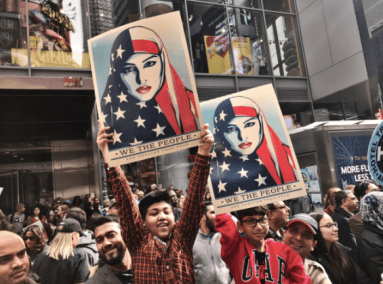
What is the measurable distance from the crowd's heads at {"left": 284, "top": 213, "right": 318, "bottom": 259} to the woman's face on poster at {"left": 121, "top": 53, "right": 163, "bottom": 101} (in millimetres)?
1591

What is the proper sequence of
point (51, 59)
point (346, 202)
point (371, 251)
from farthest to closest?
point (51, 59)
point (346, 202)
point (371, 251)

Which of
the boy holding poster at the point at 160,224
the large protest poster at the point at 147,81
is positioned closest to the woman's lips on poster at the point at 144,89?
the large protest poster at the point at 147,81

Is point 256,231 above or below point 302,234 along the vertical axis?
above

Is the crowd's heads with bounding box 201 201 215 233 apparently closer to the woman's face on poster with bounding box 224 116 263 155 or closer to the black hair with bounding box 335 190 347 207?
the woman's face on poster with bounding box 224 116 263 155

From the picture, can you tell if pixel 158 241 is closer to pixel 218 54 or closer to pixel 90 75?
pixel 90 75

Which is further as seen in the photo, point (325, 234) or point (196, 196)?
point (325, 234)

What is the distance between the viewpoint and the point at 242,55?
43.5 ft

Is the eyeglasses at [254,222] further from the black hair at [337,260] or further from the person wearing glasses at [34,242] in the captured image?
the person wearing glasses at [34,242]

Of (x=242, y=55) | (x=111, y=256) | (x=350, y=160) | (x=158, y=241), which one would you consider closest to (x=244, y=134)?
(x=158, y=241)

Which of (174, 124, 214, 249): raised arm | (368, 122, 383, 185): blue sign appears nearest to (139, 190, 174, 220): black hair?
(174, 124, 214, 249): raised arm

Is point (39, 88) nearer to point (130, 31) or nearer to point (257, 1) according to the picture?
point (130, 31)

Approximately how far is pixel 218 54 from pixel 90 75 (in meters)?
5.23

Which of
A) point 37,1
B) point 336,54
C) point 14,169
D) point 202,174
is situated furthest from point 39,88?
point 336,54

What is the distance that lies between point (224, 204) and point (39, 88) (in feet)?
24.9
